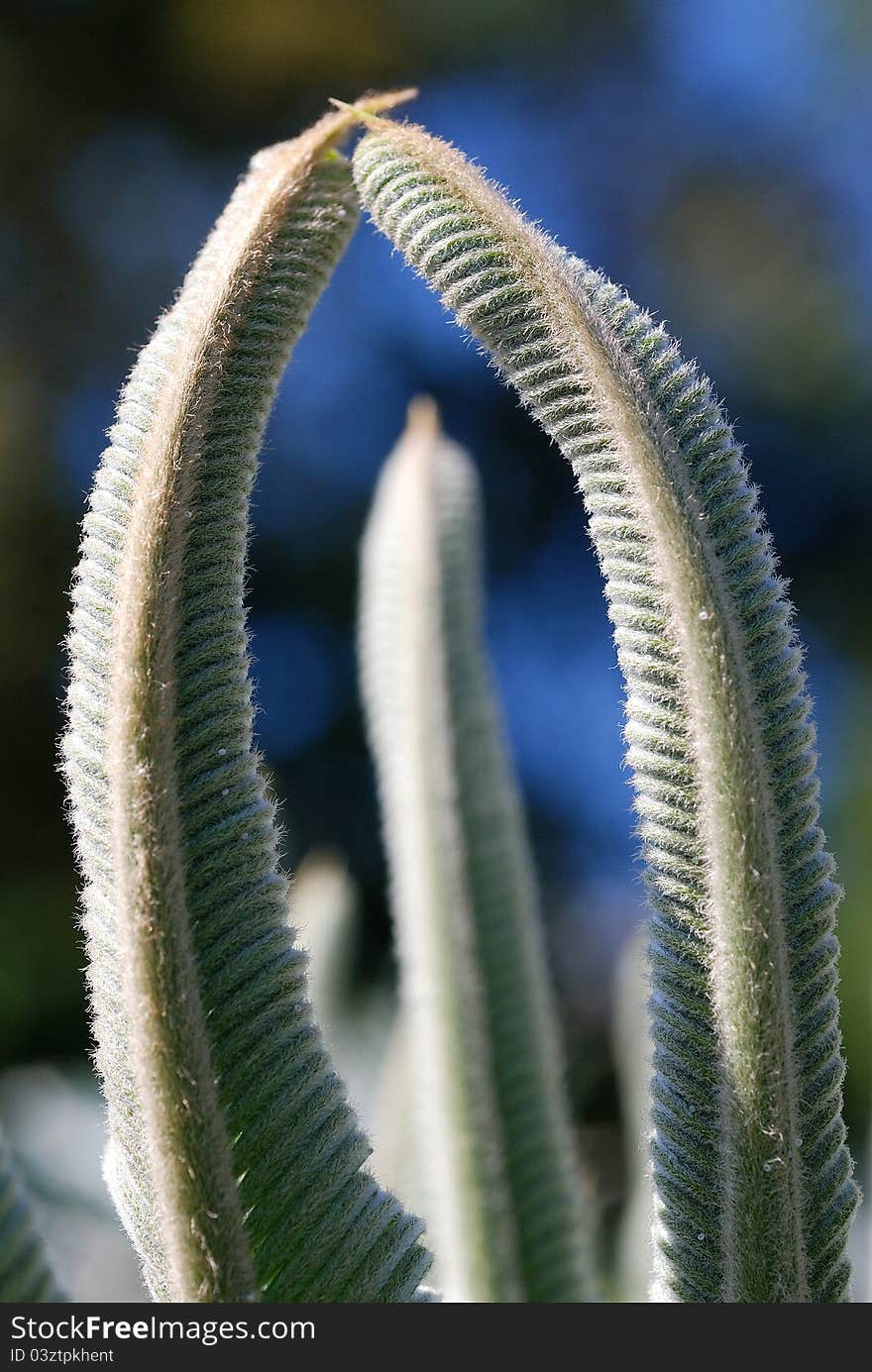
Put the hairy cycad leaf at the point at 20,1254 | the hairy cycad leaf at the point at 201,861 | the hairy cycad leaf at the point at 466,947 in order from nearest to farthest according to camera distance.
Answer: the hairy cycad leaf at the point at 201,861 < the hairy cycad leaf at the point at 20,1254 < the hairy cycad leaf at the point at 466,947

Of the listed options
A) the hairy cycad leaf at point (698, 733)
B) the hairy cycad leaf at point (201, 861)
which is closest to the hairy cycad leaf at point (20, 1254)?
the hairy cycad leaf at point (201, 861)

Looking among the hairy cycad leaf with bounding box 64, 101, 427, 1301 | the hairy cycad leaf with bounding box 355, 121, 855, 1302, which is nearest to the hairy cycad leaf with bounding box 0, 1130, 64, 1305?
the hairy cycad leaf with bounding box 64, 101, 427, 1301

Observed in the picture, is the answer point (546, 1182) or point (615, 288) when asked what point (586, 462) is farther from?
point (546, 1182)

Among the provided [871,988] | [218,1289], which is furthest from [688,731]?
[871,988]

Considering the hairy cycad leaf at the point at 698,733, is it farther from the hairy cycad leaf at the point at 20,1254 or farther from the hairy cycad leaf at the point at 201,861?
the hairy cycad leaf at the point at 20,1254

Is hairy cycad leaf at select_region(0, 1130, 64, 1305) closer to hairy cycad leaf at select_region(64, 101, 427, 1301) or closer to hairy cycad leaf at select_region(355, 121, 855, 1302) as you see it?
hairy cycad leaf at select_region(64, 101, 427, 1301)

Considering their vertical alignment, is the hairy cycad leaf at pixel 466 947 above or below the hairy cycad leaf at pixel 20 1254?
above
